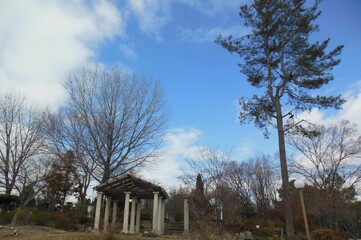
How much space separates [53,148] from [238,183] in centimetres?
1957

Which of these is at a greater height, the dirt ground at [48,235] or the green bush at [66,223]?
the green bush at [66,223]

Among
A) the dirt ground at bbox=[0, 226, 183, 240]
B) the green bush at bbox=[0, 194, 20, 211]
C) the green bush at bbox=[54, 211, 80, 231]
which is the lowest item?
the dirt ground at bbox=[0, 226, 183, 240]

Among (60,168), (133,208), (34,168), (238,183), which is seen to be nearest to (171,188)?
(238,183)

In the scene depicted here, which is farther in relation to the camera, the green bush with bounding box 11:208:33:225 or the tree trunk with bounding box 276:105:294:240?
the green bush with bounding box 11:208:33:225

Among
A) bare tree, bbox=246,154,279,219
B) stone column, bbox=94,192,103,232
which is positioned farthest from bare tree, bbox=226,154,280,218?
stone column, bbox=94,192,103,232

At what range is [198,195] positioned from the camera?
2155cm

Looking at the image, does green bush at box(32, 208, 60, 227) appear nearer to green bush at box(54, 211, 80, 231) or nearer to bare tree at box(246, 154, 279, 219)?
green bush at box(54, 211, 80, 231)

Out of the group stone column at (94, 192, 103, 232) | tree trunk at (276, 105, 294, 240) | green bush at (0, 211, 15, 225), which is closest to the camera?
tree trunk at (276, 105, 294, 240)

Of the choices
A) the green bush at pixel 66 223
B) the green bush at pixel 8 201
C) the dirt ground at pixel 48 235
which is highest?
the green bush at pixel 8 201

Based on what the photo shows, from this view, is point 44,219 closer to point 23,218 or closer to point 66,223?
point 23,218

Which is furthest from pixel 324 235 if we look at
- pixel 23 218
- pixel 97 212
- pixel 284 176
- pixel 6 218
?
pixel 6 218

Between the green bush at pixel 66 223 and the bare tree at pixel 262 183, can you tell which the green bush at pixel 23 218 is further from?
the bare tree at pixel 262 183

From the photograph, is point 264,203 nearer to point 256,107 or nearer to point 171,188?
point 171,188

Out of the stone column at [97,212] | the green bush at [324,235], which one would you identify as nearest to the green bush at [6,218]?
the stone column at [97,212]
